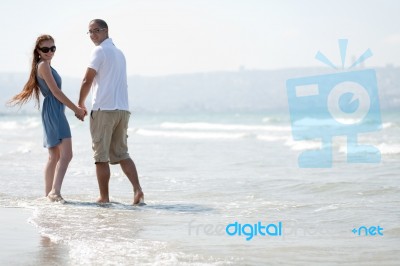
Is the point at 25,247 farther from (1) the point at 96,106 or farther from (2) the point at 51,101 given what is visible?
(2) the point at 51,101

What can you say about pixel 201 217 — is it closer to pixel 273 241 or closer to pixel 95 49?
pixel 273 241

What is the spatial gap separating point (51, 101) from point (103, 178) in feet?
3.09

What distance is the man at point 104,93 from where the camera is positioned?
20.6ft

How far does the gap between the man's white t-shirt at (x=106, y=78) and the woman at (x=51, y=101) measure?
0.40 m

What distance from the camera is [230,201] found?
6715 millimetres

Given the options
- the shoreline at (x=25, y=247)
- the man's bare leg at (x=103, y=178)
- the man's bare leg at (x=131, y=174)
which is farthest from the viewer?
the man's bare leg at (x=131, y=174)

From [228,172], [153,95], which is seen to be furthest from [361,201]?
[153,95]

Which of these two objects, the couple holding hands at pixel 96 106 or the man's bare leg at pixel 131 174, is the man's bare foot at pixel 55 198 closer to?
the couple holding hands at pixel 96 106

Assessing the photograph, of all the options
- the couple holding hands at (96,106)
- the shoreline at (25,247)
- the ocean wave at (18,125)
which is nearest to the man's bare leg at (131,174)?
the couple holding hands at (96,106)

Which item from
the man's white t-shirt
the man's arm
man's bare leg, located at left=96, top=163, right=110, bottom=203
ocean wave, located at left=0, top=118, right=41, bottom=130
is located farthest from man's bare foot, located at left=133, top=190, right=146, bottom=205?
ocean wave, located at left=0, top=118, right=41, bottom=130

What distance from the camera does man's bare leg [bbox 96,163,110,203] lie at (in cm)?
639

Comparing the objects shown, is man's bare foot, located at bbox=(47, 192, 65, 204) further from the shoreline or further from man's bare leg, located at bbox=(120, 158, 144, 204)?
the shoreline

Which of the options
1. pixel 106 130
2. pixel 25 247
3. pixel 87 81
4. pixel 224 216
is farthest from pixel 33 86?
pixel 25 247

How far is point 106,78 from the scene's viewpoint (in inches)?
247
